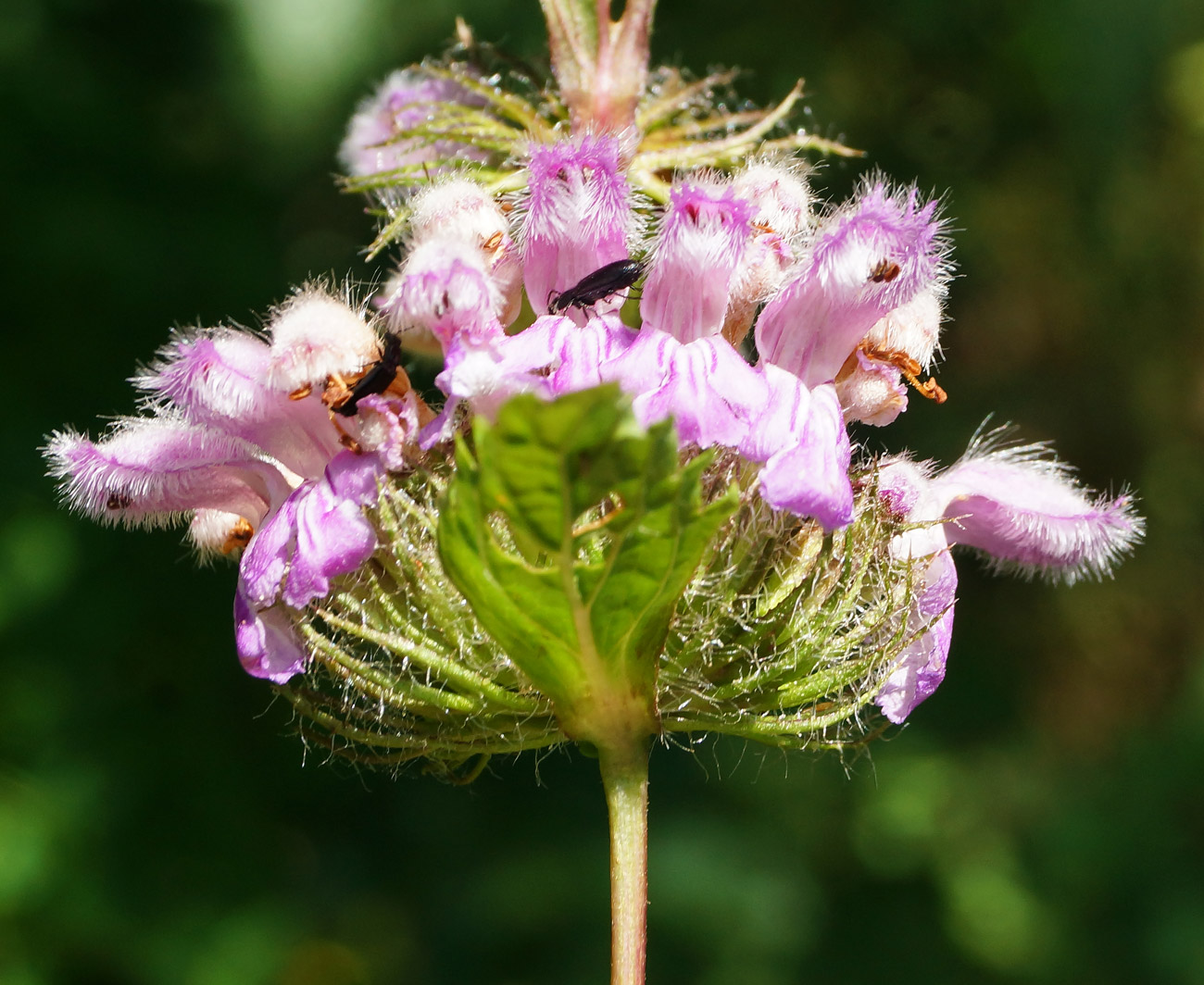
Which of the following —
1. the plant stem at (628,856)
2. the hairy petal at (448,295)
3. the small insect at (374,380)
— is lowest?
the plant stem at (628,856)

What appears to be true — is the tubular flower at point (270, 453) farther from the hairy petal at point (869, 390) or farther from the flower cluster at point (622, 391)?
the hairy petal at point (869, 390)

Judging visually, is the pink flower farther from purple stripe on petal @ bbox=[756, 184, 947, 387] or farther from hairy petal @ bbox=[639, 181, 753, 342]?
hairy petal @ bbox=[639, 181, 753, 342]

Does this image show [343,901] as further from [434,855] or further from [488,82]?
[488,82]

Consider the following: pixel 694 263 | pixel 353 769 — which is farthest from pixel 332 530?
pixel 353 769

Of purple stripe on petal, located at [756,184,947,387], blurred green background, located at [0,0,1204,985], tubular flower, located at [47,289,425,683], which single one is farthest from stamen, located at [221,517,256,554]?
blurred green background, located at [0,0,1204,985]

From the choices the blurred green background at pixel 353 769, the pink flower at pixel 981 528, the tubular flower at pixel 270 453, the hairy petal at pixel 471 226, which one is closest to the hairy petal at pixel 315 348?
the tubular flower at pixel 270 453
